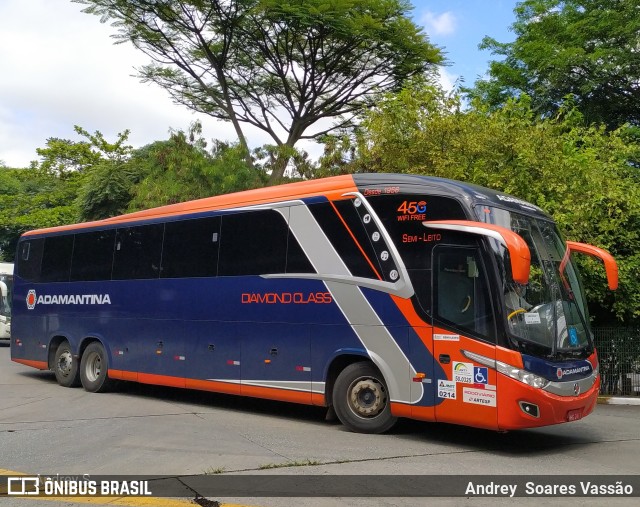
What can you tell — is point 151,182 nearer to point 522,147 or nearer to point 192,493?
point 522,147

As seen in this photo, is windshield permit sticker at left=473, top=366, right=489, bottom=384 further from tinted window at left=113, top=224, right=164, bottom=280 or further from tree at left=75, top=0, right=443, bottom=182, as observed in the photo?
tree at left=75, top=0, right=443, bottom=182

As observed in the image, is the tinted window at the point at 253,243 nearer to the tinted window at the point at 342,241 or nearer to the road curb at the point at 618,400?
the tinted window at the point at 342,241

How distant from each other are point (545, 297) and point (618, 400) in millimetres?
7031

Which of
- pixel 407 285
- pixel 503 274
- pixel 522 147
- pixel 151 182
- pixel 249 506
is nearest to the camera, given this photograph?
pixel 249 506

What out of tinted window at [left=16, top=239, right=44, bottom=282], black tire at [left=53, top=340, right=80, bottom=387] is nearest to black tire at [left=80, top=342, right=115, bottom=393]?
black tire at [left=53, top=340, right=80, bottom=387]

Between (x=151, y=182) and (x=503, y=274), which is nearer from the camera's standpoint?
(x=503, y=274)

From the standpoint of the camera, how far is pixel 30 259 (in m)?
16.7

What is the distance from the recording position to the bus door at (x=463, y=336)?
8.39 m

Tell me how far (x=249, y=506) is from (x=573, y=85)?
22875 mm

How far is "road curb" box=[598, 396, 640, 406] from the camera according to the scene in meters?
14.4

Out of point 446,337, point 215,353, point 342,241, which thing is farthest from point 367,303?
point 215,353

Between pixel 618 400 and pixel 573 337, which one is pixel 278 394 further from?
pixel 618 400

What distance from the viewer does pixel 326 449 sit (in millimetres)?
8539

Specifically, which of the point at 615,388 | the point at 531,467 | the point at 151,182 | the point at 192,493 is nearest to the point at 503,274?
the point at 531,467
